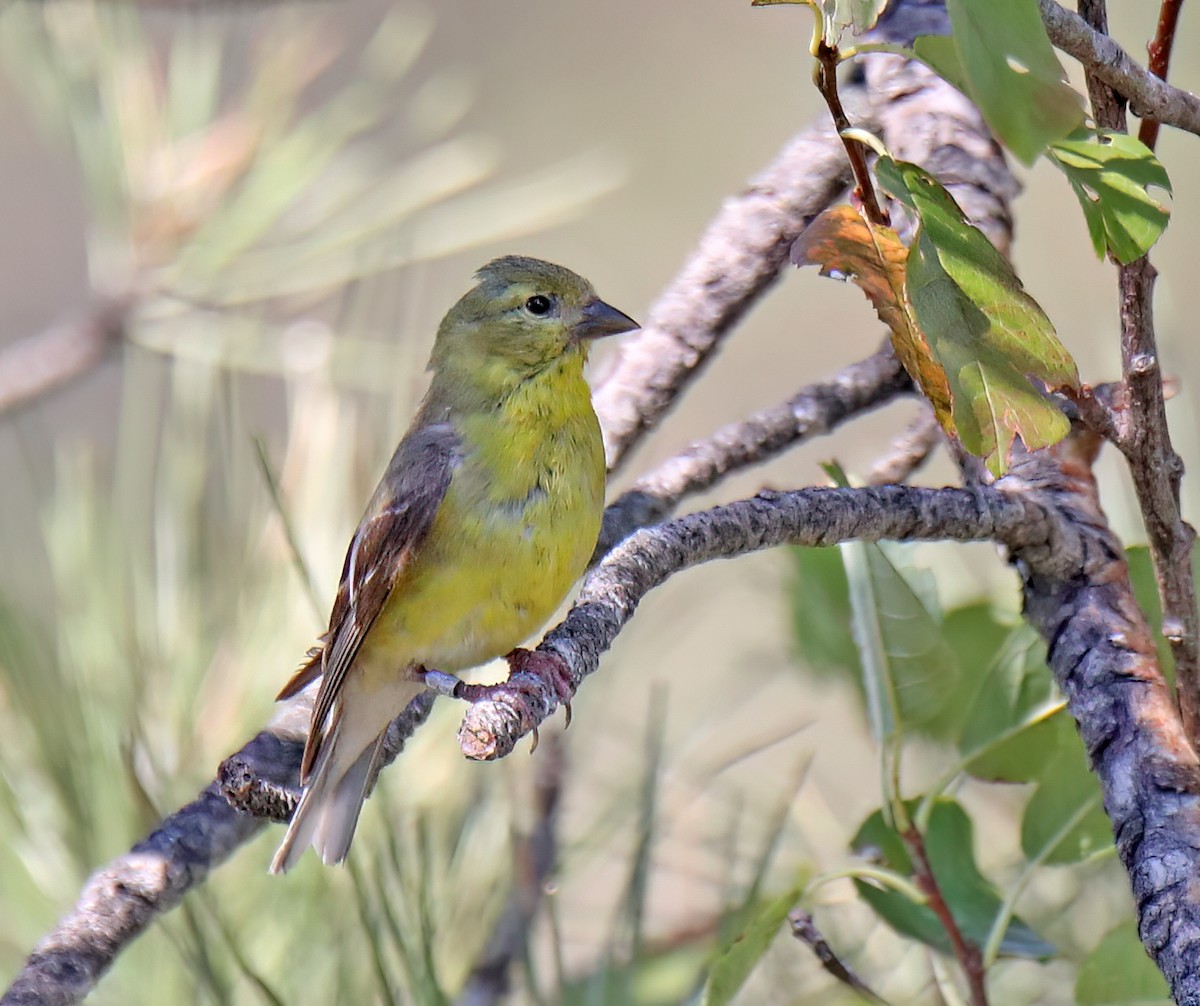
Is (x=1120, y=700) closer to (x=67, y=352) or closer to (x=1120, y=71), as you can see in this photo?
(x=1120, y=71)

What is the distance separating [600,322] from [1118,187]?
1559mm

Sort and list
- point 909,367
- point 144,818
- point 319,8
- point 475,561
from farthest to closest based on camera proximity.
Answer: point 319,8, point 475,561, point 144,818, point 909,367

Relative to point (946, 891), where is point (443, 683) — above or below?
above

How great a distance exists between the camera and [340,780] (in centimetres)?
208

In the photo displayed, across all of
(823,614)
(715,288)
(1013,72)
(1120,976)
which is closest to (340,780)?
(823,614)

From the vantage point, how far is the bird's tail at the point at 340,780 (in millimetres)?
1698

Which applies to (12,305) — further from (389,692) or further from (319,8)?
(389,692)

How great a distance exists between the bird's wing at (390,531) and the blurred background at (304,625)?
0.33 feet

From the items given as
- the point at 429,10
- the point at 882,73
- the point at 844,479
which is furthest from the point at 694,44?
the point at 844,479

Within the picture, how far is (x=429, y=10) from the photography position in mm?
6051

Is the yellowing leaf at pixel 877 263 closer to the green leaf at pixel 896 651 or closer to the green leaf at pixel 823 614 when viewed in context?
the green leaf at pixel 896 651

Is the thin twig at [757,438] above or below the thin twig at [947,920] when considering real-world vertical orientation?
above

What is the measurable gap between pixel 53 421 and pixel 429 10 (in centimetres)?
229

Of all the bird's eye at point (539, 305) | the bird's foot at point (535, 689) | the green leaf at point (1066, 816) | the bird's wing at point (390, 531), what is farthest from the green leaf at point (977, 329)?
the bird's eye at point (539, 305)
